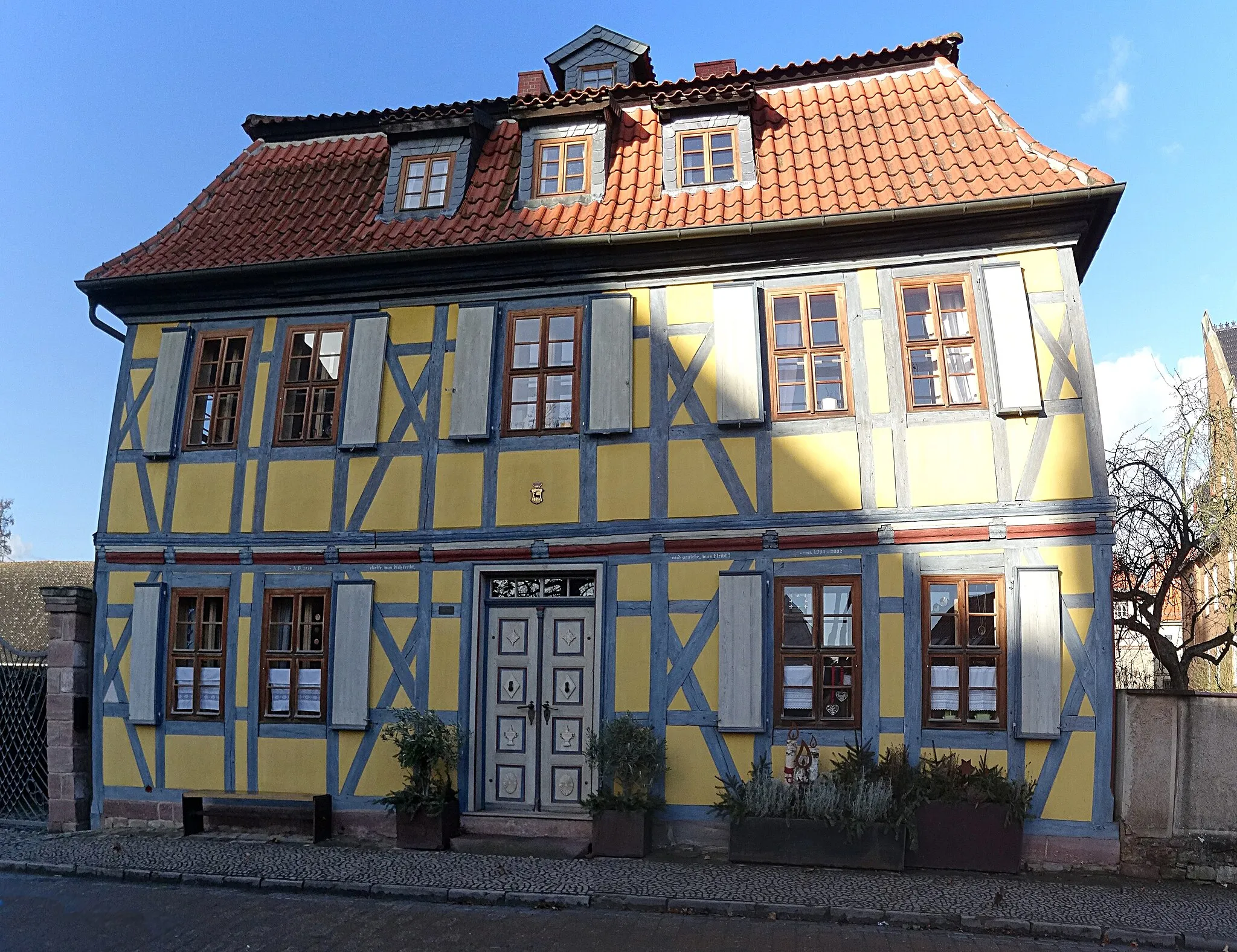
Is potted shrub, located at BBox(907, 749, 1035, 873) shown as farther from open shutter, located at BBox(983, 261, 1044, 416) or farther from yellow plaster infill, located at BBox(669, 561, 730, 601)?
open shutter, located at BBox(983, 261, 1044, 416)

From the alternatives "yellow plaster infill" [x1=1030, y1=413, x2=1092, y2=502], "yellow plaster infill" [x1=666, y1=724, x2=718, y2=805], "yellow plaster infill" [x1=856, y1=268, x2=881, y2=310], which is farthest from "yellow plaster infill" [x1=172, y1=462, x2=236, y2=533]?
"yellow plaster infill" [x1=1030, y1=413, x2=1092, y2=502]

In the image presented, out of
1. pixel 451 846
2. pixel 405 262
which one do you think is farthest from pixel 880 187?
pixel 451 846

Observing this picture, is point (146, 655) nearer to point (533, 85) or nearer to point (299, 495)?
point (299, 495)

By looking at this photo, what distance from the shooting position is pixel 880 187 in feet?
34.6

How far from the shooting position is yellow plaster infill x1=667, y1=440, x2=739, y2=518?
33.9ft

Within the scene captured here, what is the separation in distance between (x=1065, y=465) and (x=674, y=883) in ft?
17.4

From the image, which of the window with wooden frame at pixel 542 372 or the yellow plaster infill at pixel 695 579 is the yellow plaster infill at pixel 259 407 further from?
the yellow plaster infill at pixel 695 579

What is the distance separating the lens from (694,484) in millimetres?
10422

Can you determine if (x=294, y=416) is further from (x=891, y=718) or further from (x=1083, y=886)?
(x=1083, y=886)

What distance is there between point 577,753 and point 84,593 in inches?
237

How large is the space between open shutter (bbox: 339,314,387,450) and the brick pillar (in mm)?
3541

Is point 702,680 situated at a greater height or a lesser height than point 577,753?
greater

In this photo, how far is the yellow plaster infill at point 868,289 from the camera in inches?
409

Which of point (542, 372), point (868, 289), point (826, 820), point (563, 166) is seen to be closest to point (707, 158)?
point (563, 166)
